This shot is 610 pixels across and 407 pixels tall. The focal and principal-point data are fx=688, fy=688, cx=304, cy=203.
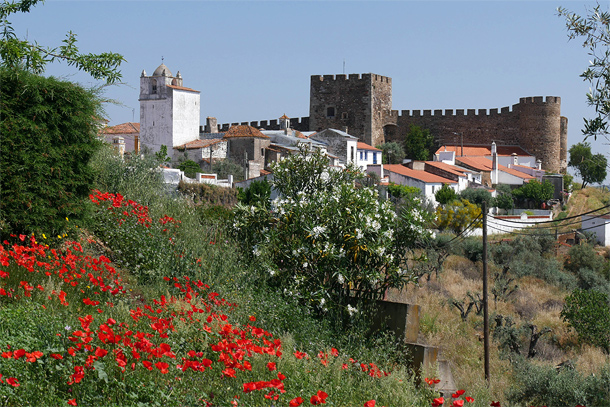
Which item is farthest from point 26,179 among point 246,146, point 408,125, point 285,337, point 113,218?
point 408,125

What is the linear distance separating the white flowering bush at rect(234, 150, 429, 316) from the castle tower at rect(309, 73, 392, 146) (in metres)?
49.9

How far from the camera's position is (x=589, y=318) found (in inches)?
636

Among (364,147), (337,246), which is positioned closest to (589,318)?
(337,246)

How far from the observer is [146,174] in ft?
39.5

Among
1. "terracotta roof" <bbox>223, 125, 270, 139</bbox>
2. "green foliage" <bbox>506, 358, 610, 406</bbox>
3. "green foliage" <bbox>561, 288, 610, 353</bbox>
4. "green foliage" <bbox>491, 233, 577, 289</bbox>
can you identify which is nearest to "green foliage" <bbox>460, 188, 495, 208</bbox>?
"green foliage" <bbox>491, 233, 577, 289</bbox>

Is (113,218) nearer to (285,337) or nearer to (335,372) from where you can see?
(285,337)

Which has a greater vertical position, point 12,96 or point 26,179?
point 12,96

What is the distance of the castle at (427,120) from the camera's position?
194 feet

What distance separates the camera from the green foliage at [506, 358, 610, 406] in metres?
8.88

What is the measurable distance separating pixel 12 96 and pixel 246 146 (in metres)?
37.7

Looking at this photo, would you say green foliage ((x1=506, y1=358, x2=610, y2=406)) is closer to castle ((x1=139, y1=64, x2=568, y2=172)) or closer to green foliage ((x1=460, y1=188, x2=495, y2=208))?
green foliage ((x1=460, y1=188, x2=495, y2=208))

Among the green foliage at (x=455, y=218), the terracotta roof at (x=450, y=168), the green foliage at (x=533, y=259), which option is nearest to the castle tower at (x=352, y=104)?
the terracotta roof at (x=450, y=168)

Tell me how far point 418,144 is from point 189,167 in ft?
80.5

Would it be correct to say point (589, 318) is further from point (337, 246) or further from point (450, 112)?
point (450, 112)
